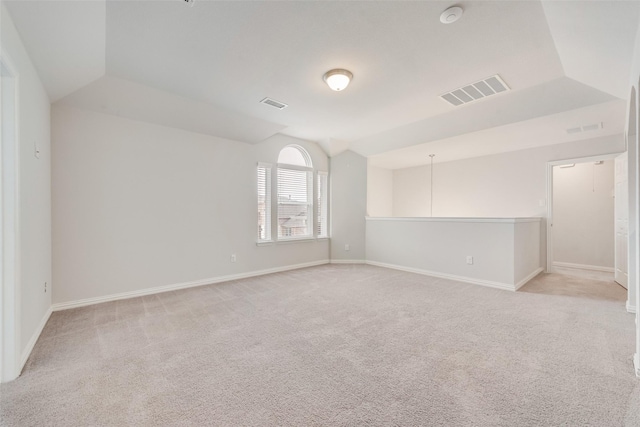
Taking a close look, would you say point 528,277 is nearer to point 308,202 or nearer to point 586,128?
point 586,128

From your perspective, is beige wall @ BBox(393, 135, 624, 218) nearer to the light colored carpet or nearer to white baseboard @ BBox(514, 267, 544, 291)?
white baseboard @ BBox(514, 267, 544, 291)

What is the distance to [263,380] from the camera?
1.73m

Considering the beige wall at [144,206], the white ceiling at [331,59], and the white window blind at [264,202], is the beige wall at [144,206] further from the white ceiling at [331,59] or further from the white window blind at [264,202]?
the white ceiling at [331,59]

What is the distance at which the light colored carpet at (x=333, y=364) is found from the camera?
1.44 metres

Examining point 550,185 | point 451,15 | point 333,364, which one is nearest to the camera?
point 333,364

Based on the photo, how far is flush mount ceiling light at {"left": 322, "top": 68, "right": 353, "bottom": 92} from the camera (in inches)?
110

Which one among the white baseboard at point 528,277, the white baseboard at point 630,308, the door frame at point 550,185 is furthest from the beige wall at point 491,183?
the white baseboard at point 630,308

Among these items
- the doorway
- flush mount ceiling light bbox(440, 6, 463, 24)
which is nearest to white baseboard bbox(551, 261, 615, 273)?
the doorway

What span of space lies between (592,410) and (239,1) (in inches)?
133

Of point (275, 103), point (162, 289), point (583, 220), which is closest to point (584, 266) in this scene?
point (583, 220)

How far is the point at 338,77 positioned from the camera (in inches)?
111

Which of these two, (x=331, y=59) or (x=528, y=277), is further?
(x=528, y=277)

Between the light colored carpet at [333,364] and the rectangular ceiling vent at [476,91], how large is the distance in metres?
2.60

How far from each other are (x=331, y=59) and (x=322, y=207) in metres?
3.44
